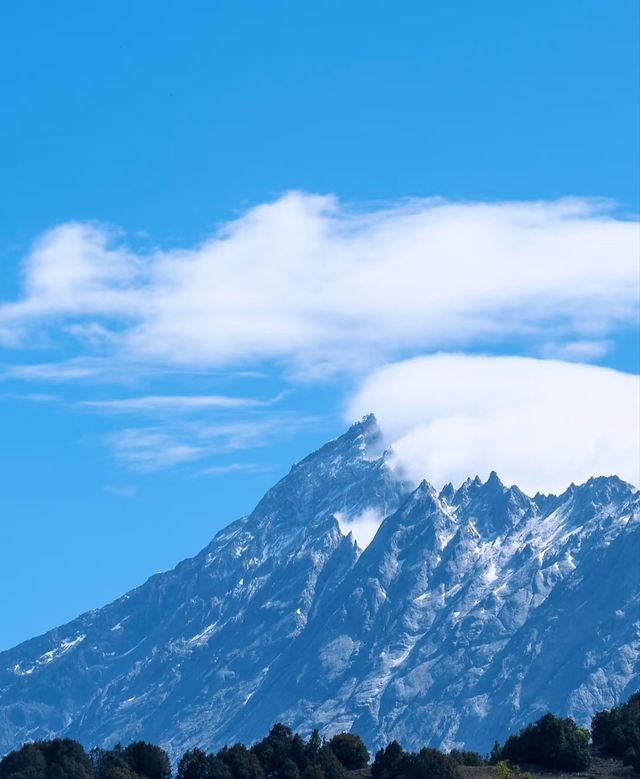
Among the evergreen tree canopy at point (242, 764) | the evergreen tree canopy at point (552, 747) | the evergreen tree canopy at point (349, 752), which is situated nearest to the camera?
the evergreen tree canopy at point (552, 747)

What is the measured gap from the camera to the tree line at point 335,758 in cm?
15912

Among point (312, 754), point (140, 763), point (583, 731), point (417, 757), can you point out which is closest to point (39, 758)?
point (140, 763)

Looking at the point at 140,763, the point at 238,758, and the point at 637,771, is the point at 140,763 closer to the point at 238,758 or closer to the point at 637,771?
the point at 238,758

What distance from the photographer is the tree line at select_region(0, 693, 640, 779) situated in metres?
159

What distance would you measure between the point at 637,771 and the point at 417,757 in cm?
1833

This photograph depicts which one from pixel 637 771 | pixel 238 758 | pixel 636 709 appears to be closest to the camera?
pixel 637 771

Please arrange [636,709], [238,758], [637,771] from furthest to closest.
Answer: [636,709] → [238,758] → [637,771]

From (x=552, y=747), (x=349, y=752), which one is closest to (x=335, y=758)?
(x=349, y=752)

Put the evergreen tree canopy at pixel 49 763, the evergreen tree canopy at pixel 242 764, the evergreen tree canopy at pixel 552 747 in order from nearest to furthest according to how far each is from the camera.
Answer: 1. the evergreen tree canopy at pixel 552 747
2. the evergreen tree canopy at pixel 49 763
3. the evergreen tree canopy at pixel 242 764

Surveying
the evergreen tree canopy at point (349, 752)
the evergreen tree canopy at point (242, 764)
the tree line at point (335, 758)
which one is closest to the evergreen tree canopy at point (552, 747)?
the tree line at point (335, 758)

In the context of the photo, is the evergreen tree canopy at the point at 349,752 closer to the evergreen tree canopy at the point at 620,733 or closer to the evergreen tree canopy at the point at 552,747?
the evergreen tree canopy at the point at 552,747

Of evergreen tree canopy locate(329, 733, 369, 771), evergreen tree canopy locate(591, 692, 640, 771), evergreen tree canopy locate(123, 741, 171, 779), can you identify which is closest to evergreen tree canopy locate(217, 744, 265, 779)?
evergreen tree canopy locate(123, 741, 171, 779)

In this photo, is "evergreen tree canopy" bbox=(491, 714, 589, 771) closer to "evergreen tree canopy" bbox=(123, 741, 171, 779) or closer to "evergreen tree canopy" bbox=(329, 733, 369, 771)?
"evergreen tree canopy" bbox=(329, 733, 369, 771)

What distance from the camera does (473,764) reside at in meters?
175
